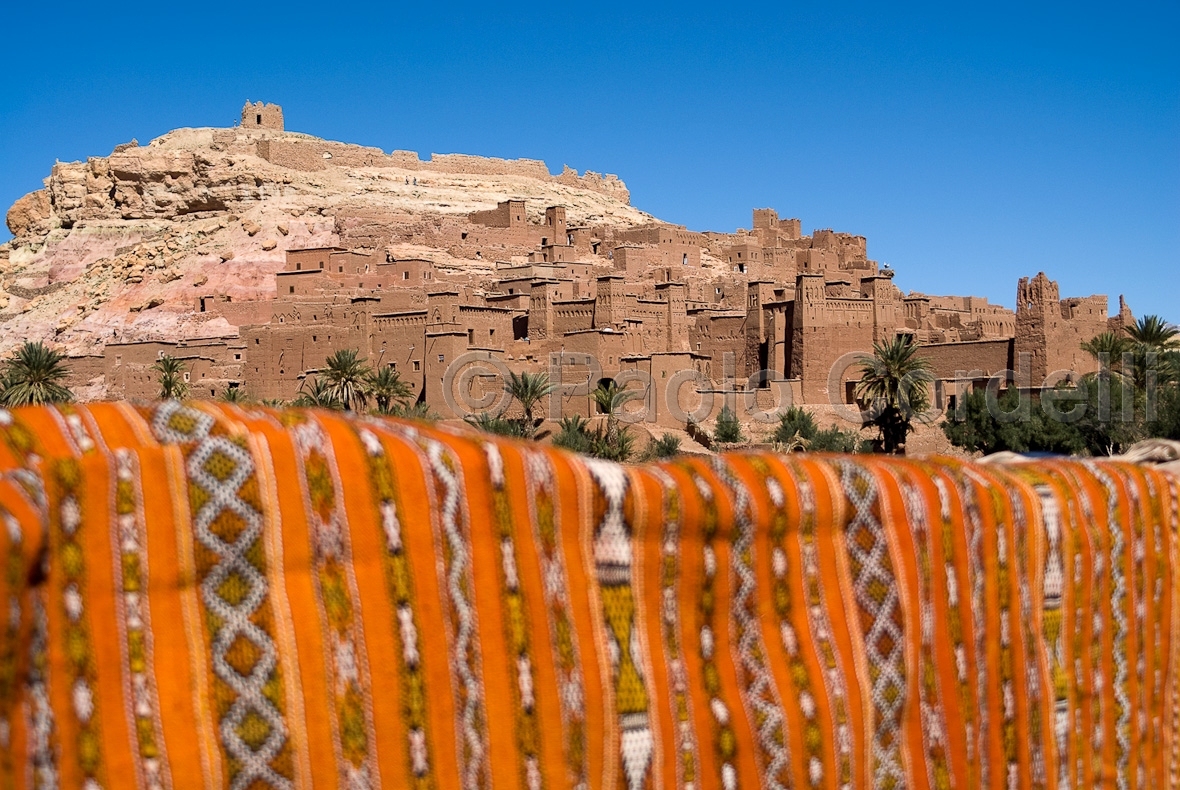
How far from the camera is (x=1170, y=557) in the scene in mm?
3383

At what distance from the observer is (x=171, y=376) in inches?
1232

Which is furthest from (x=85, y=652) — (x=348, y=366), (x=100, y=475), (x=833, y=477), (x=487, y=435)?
(x=348, y=366)

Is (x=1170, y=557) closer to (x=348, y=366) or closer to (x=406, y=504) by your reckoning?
(x=406, y=504)

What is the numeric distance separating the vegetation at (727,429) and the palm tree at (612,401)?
6.66 ft

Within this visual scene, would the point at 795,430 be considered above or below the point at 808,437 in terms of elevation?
above

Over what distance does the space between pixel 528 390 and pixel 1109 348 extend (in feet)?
47.3

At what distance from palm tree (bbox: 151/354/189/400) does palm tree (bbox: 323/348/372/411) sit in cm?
399

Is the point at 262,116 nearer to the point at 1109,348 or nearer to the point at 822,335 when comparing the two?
the point at 822,335

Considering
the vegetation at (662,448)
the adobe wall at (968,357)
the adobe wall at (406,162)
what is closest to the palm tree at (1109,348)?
the adobe wall at (968,357)

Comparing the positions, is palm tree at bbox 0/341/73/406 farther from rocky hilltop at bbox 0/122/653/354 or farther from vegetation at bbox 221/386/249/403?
rocky hilltop at bbox 0/122/653/354

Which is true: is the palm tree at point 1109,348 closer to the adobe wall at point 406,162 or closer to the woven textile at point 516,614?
the woven textile at point 516,614

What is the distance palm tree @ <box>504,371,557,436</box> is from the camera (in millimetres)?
27594

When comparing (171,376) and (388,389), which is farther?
(171,376)

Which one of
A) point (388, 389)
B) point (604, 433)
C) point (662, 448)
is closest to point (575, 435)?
point (604, 433)
